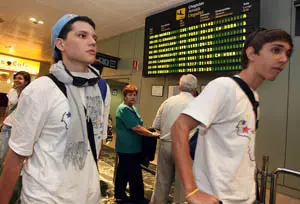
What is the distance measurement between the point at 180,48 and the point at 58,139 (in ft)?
9.48

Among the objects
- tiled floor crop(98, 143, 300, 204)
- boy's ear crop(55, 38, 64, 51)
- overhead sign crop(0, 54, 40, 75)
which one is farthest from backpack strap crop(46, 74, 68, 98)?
overhead sign crop(0, 54, 40, 75)

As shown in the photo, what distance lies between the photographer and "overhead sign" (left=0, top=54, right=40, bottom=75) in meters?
10.2

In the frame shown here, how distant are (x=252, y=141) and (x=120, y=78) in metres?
4.56

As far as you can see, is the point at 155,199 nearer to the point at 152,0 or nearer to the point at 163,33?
the point at 163,33

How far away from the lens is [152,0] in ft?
11.9

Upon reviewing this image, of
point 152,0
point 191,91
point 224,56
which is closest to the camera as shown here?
point 191,91

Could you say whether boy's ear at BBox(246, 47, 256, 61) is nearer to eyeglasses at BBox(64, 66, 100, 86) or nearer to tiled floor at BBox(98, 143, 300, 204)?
eyeglasses at BBox(64, 66, 100, 86)

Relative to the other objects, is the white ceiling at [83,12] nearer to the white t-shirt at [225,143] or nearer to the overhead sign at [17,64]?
the white t-shirt at [225,143]

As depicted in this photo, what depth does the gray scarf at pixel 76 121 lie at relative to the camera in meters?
0.99

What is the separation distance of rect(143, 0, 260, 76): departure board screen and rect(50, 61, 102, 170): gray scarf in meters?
2.22

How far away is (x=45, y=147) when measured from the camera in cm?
97

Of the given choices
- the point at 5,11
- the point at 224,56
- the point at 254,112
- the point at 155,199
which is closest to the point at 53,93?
the point at 254,112

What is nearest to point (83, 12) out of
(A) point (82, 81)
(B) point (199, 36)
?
(B) point (199, 36)

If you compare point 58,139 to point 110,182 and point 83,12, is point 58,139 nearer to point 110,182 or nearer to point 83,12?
point 110,182
